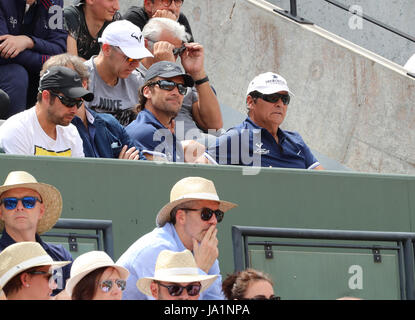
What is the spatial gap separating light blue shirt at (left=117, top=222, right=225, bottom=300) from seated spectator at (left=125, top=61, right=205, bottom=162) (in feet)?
4.87

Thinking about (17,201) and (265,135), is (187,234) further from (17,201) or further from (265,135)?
(265,135)

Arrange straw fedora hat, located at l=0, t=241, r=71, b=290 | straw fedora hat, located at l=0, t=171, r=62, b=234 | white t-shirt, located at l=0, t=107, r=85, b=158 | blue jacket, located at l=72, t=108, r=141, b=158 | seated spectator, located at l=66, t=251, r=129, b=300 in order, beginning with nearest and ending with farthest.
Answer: straw fedora hat, located at l=0, t=241, r=71, b=290 < seated spectator, located at l=66, t=251, r=129, b=300 < straw fedora hat, located at l=0, t=171, r=62, b=234 < white t-shirt, located at l=0, t=107, r=85, b=158 < blue jacket, located at l=72, t=108, r=141, b=158

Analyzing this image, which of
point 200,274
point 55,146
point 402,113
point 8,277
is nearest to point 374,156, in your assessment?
point 402,113

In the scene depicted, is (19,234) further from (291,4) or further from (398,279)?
(291,4)

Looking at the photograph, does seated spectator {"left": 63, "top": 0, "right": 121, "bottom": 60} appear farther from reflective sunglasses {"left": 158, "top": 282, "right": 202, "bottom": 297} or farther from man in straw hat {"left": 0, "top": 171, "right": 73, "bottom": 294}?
reflective sunglasses {"left": 158, "top": 282, "right": 202, "bottom": 297}

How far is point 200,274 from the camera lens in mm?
5922

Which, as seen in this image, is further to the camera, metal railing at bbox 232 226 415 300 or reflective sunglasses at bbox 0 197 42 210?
metal railing at bbox 232 226 415 300

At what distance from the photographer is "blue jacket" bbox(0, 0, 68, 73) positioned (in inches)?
332

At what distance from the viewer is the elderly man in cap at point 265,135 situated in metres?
8.09

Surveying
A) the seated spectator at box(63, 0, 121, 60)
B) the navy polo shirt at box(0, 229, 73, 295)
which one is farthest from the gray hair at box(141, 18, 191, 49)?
the navy polo shirt at box(0, 229, 73, 295)

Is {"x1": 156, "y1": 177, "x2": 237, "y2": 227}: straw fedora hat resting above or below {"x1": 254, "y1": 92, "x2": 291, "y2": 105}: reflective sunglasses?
below

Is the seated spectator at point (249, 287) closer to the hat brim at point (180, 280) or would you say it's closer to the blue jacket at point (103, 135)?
the hat brim at point (180, 280)

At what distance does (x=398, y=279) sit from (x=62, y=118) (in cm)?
241

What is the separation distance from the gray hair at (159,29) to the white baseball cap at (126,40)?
0.68m
